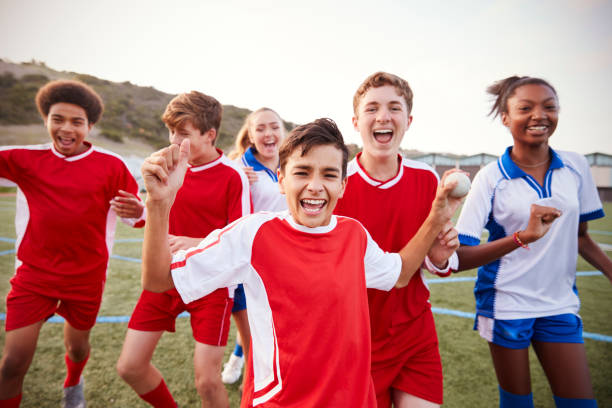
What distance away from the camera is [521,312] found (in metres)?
2.21

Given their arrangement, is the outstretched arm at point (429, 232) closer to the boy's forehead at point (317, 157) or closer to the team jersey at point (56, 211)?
the boy's forehead at point (317, 157)

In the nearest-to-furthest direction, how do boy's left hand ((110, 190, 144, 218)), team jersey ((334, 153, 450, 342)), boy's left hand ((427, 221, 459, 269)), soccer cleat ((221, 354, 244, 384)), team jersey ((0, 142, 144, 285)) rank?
boy's left hand ((427, 221, 459, 269)), team jersey ((334, 153, 450, 342)), boy's left hand ((110, 190, 144, 218)), team jersey ((0, 142, 144, 285)), soccer cleat ((221, 354, 244, 384))

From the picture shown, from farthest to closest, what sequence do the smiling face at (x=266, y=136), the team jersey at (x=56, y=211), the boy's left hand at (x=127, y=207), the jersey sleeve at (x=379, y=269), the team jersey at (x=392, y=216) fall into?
the smiling face at (x=266, y=136), the team jersey at (x=56, y=211), the boy's left hand at (x=127, y=207), the team jersey at (x=392, y=216), the jersey sleeve at (x=379, y=269)

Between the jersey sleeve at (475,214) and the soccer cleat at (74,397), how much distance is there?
10.4 ft

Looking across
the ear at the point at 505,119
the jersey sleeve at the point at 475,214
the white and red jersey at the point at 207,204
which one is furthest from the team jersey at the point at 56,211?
the ear at the point at 505,119

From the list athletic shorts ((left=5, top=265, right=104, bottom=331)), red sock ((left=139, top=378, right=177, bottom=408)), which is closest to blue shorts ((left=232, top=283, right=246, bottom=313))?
red sock ((left=139, top=378, right=177, bottom=408))

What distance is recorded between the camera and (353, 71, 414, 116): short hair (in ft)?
7.21

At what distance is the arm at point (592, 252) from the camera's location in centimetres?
248

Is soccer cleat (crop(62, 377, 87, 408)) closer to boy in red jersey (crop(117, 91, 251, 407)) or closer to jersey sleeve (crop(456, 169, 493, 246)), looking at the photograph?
boy in red jersey (crop(117, 91, 251, 407))

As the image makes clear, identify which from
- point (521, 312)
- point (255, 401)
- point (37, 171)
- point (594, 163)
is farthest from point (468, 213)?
point (594, 163)

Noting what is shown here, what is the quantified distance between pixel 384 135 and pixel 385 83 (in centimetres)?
34

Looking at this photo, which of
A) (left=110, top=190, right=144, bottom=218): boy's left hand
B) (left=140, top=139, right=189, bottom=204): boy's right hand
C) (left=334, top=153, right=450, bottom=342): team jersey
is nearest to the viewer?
(left=140, top=139, right=189, bottom=204): boy's right hand

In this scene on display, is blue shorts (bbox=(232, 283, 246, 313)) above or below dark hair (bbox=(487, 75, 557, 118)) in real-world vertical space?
below

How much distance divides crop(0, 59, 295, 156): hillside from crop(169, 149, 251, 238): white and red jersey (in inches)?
967
